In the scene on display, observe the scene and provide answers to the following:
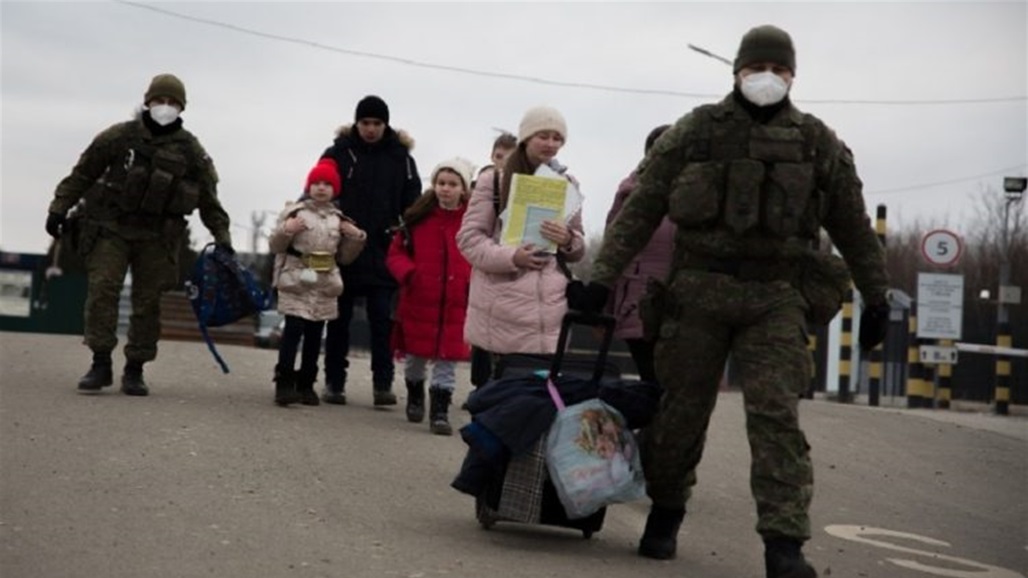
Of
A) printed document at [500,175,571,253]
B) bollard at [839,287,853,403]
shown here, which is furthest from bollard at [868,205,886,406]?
printed document at [500,175,571,253]

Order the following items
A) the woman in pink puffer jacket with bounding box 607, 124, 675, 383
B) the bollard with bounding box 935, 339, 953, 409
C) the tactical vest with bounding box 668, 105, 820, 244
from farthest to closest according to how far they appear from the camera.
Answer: the bollard with bounding box 935, 339, 953, 409, the woman in pink puffer jacket with bounding box 607, 124, 675, 383, the tactical vest with bounding box 668, 105, 820, 244

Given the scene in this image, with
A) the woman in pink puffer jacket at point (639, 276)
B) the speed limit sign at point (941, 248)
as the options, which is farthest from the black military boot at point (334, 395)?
the speed limit sign at point (941, 248)

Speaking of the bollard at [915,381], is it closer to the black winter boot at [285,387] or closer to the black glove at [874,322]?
the black winter boot at [285,387]

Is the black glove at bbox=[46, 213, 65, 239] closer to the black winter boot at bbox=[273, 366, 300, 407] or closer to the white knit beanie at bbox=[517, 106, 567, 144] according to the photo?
the black winter boot at bbox=[273, 366, 300, 407]

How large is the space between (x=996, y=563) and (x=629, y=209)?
8.96 ft

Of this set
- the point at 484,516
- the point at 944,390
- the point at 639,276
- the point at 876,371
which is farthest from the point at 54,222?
the point at 944,390

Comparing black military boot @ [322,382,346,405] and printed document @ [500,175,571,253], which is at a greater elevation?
printed document @ [500,175,571,253]

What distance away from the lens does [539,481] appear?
25.3 ft

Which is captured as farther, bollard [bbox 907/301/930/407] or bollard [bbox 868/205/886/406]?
bollard [bbox 907/301/930/407]

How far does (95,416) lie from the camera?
435 inches

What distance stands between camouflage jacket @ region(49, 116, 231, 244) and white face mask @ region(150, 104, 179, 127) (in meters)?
0.12

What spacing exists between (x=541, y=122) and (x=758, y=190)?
263 cm

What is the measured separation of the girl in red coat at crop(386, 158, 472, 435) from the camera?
12148 mm

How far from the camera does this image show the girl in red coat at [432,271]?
39.9 feet
